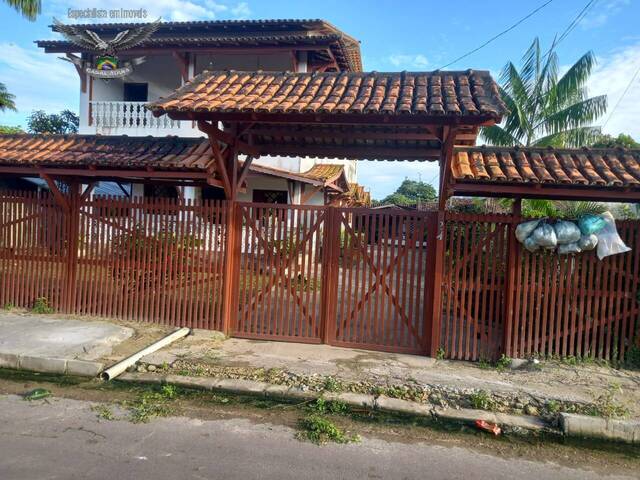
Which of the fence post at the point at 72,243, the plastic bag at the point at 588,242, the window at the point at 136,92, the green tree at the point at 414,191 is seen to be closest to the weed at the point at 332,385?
the plastic bag at the point at 588,242

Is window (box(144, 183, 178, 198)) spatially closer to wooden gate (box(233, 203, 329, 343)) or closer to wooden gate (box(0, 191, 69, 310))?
wooden gate (box(0, 191, 69, 310))

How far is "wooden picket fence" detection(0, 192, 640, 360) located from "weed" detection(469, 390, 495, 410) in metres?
1.31

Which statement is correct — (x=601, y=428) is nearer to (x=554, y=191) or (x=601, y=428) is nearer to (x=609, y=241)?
(x=609, y=241)

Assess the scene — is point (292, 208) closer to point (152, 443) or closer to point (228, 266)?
point (228, 266)

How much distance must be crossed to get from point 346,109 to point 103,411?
4.28 m

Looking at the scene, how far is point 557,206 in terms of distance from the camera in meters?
11.1

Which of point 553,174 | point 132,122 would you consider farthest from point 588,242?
point 132,122

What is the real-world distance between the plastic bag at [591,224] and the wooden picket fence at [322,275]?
34cm

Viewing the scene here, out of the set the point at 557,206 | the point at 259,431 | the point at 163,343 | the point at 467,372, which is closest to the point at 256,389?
the point at 259,431

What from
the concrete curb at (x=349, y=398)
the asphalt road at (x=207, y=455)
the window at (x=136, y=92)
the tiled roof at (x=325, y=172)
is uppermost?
the window at (x=136, y=92)

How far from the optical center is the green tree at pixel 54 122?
25.8 m

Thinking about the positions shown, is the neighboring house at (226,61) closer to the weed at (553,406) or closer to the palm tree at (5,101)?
the palm tree at (5,101)

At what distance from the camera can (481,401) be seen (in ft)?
15.6

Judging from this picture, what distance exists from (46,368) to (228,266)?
2601 mm
